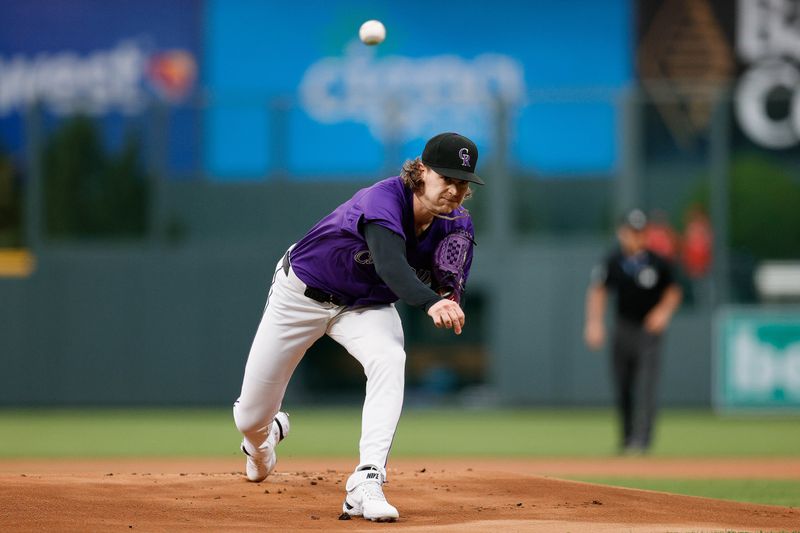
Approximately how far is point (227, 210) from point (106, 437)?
525cm

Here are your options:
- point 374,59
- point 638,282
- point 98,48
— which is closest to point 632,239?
point 638,282

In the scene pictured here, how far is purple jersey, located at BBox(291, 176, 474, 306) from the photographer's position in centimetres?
614

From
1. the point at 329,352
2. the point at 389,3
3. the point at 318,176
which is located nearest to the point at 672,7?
the point at 389,3

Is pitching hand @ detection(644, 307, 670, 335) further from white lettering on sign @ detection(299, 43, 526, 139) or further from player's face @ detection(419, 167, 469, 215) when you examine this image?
white lettering on sign @ detection(299, 43, 526, 139)

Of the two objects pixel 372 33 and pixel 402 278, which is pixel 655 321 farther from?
pixel 402 278

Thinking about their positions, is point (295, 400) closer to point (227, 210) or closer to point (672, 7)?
point (227, 210)

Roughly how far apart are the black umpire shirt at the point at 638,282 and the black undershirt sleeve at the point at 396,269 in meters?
6.27

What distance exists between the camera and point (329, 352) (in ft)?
59.8

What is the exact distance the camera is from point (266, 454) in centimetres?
695

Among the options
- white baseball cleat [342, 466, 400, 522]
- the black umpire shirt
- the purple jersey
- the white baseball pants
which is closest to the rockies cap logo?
the purple jersey

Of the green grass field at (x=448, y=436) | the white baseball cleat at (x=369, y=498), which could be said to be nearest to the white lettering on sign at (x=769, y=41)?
the green grass field at (x=448, y=436)

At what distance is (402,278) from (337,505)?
1.37m

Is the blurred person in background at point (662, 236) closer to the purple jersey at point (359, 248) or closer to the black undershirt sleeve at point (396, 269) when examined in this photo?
the purple jersey at point (359, 248)

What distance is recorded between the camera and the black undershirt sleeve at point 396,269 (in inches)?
230
